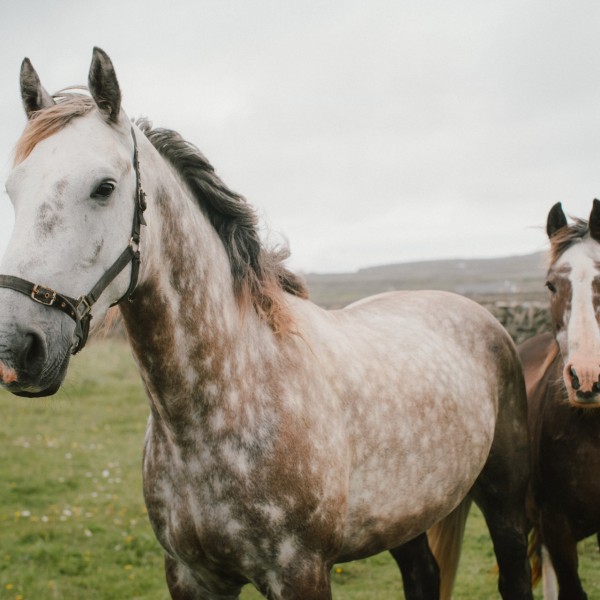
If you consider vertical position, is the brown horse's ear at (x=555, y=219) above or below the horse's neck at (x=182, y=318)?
above

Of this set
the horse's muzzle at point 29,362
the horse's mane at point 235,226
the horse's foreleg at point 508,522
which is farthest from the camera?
the horse's foreleg at point 508,522

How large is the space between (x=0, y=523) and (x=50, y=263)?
5.85 metres

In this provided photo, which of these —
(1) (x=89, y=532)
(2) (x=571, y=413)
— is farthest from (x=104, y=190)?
(1) (x=89, y=532)

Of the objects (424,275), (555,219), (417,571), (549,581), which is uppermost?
(555,219)

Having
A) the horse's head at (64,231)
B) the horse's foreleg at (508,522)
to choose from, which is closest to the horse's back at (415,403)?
the horse's foreleg at (508,522)

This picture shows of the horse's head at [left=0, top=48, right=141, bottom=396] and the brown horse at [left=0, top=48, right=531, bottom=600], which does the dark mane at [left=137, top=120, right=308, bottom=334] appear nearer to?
the brown horse at [left=0, top=48, right=531, bottom=600]

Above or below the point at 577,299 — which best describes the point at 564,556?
below

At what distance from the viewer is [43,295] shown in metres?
2.09

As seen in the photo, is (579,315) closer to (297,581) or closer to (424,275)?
(297,581)

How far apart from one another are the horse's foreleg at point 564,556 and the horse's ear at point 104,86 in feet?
11.3

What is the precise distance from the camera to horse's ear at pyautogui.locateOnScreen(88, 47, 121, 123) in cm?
231

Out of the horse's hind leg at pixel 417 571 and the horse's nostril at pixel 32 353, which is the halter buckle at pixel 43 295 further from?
the horse's hind leg at pixel 417 571

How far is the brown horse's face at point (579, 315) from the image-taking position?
12.3 ft

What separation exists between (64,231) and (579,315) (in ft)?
9.57
